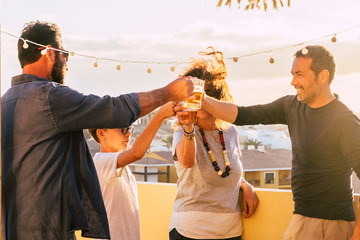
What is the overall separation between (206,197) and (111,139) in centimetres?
57

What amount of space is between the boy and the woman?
18cm

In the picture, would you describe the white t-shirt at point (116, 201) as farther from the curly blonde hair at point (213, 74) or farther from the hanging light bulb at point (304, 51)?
the hanging light bulb at point (304, 51)

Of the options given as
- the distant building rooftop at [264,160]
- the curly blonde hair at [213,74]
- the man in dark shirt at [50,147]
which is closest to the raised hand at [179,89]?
the man in dark shirt at [50,147]

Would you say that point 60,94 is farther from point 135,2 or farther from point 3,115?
point 135,2

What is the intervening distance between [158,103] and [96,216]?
51cm

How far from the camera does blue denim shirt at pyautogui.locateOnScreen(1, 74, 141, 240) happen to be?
182cm

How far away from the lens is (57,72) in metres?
2.02

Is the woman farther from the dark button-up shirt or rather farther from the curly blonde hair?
the dark button-up shirt

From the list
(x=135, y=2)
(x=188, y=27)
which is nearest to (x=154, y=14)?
(x=135, y=2)

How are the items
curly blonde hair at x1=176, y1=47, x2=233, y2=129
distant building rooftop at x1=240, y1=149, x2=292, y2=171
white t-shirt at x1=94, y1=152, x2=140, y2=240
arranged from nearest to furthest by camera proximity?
white t-shirt at x1=94, y1=152, x2=140, y2=240, curly blonde hair at x1=176, y1=47, x2=233, y2=129, distant building rooftop at x1=240, y1=149, x2=292, y2=171

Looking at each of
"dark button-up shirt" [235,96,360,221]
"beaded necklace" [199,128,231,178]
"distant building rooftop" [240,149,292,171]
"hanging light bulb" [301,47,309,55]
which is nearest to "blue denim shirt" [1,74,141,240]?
"beaded necklace" [199,128,231,178]

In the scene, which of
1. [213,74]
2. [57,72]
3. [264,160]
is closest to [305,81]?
[213,74]

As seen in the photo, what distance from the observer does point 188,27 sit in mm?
49438

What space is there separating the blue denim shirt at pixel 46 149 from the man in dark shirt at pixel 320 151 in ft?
2.94
